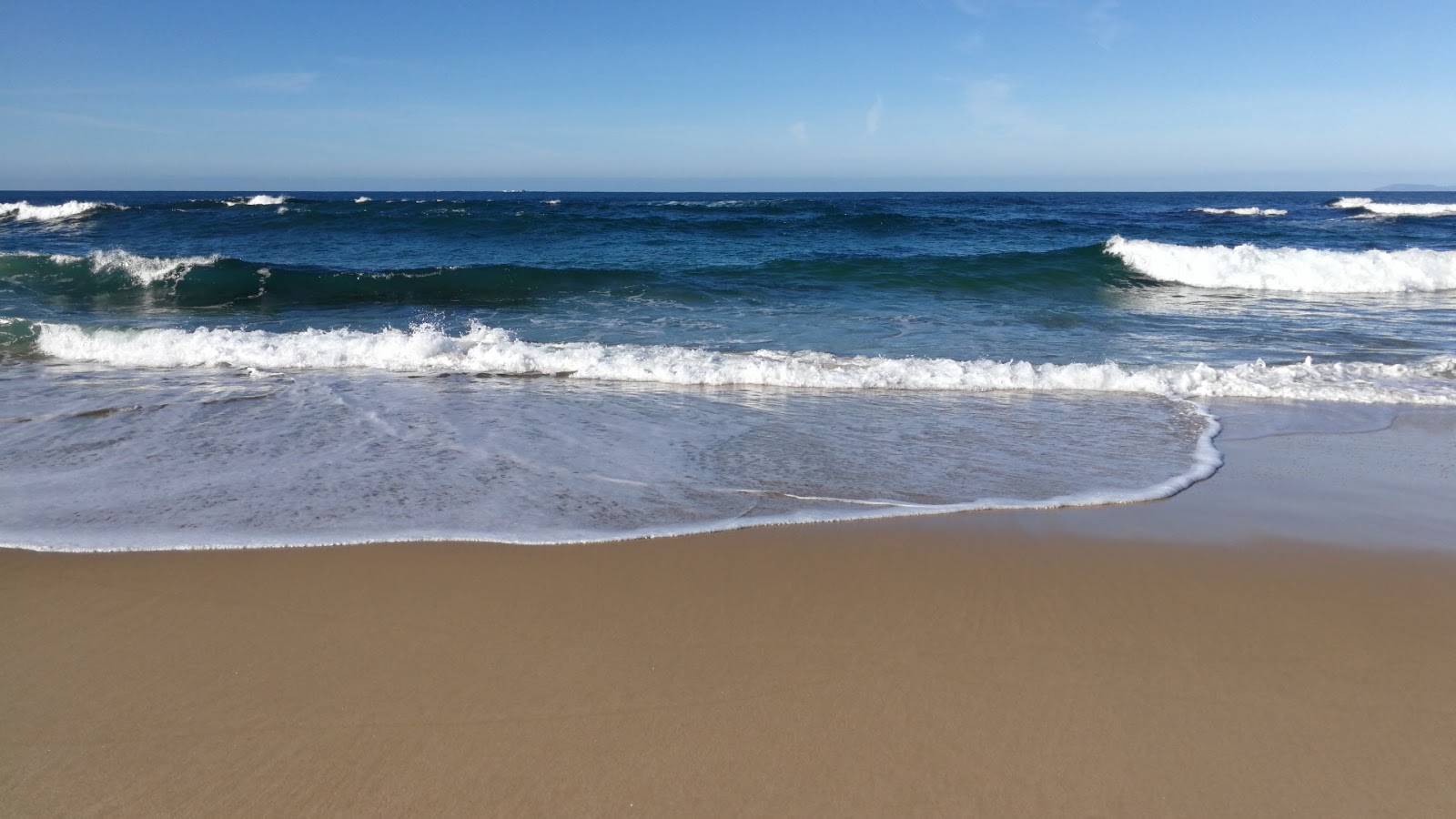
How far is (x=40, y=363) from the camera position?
27.7 ft

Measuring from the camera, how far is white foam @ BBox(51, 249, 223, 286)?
1485 centimetres

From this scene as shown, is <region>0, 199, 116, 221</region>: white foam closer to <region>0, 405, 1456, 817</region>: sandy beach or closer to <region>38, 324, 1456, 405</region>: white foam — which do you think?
<region>38, 324, 1456, 405</region>: white foam

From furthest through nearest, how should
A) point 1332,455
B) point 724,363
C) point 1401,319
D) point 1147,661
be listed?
point 1401,319
point 724,363
point 1332,455
point 1147,661

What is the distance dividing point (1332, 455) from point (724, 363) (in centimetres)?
457

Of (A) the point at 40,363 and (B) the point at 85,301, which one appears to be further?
(B) the point at 85,301

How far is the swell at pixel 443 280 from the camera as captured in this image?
13.9m

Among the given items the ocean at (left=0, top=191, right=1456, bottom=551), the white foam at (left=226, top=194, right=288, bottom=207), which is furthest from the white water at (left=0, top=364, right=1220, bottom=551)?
the white foam at (left=226, top=194, right=288, bottom=207)

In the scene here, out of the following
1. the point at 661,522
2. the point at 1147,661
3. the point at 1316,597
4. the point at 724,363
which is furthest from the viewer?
the point at 724,363

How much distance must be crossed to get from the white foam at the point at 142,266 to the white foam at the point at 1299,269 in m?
17.7

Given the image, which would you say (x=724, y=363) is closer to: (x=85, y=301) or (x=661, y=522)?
(x=661, y=522)

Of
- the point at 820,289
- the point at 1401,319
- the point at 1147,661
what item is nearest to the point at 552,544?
A: the point at 1147,661

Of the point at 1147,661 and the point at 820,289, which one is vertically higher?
the point at 820,289

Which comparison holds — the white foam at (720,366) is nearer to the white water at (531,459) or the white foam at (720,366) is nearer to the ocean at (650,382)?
the ocean at (650,382)

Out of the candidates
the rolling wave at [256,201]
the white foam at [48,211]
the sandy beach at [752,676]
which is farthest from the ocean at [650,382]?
the rolling wave at [256,201]
